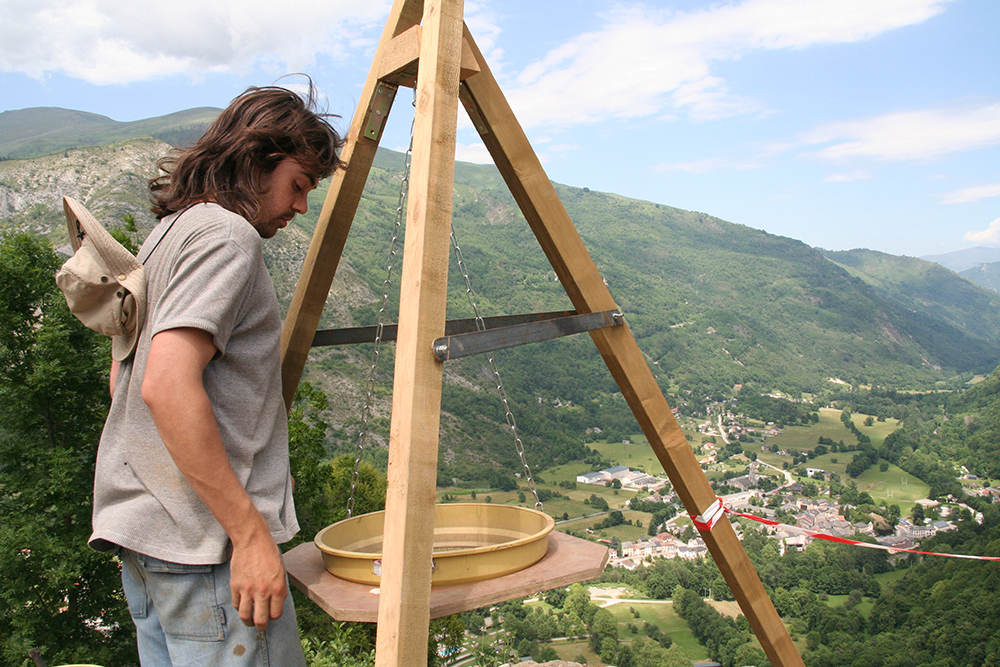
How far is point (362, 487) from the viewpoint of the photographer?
27891 mm

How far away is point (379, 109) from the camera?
1969mm

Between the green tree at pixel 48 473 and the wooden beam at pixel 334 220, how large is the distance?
12.6m

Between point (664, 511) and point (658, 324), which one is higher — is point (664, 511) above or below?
below

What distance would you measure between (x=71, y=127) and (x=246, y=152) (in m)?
183

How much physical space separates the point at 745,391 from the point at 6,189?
8358 cm

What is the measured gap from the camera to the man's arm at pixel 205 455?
1.07m

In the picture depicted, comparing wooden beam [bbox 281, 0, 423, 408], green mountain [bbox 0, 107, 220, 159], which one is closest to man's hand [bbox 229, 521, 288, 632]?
wooden beam [bbox 281, 0, 423, 408]

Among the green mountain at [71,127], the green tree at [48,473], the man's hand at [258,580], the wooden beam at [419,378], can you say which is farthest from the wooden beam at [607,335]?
the green mountain at [71,127]

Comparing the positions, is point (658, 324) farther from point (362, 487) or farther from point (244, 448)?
point (244, 448)

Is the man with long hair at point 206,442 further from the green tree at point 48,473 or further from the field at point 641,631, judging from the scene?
the field at point 641,631

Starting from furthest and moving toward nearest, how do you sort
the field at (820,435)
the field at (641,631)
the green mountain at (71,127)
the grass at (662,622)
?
the green mountain at (71,127), the field at (820,435), the grass at (662,622), the field at (641,631)

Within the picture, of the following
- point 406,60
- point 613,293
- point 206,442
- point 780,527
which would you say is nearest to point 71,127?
point 613,293

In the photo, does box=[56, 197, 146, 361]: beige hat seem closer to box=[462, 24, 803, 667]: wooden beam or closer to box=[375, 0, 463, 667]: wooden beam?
box=[375, 0, 463, 667]: wooden beam

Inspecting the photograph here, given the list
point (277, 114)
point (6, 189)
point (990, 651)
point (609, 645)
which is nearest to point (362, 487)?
point (609, 645)
